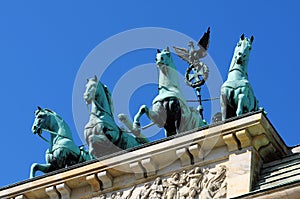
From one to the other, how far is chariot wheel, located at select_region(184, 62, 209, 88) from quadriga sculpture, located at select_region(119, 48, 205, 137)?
3.91 ft

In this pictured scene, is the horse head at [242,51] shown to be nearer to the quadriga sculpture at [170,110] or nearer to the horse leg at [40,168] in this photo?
the quadriga sculpture at [170,110]

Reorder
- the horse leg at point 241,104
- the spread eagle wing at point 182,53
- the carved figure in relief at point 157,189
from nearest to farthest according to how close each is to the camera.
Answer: the carved figure in relief at point 157,189
the horse leg at point 241,104
the spread eagle wing at point 182,53

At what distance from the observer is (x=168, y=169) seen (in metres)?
31.4

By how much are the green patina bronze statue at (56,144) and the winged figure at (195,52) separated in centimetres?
311

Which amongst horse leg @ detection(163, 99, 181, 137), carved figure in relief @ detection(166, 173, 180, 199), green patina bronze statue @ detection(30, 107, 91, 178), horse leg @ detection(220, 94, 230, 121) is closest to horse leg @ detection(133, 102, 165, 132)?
horse leg @ detection(163, 99, 181, 137)

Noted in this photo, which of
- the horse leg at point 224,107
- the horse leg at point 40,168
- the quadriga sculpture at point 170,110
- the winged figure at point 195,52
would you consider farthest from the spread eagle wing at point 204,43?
the horse leg at point 40,168

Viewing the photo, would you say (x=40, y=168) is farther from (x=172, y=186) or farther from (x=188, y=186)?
(x=188, y=186)

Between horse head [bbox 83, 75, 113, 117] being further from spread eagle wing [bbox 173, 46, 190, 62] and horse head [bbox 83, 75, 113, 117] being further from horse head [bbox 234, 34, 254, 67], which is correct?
horse head [bbox 234, 34, 254, 67]

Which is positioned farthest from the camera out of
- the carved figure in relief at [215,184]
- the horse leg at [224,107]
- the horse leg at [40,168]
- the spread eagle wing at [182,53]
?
the spread eagle wing at [182,53]

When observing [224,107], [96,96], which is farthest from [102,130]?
[224,107]

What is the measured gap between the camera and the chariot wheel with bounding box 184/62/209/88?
113 feet

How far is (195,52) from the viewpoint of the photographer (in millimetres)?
34906

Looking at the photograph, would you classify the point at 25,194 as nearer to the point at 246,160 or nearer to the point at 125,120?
the point at 125,120

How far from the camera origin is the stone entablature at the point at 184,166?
100.0 ft
